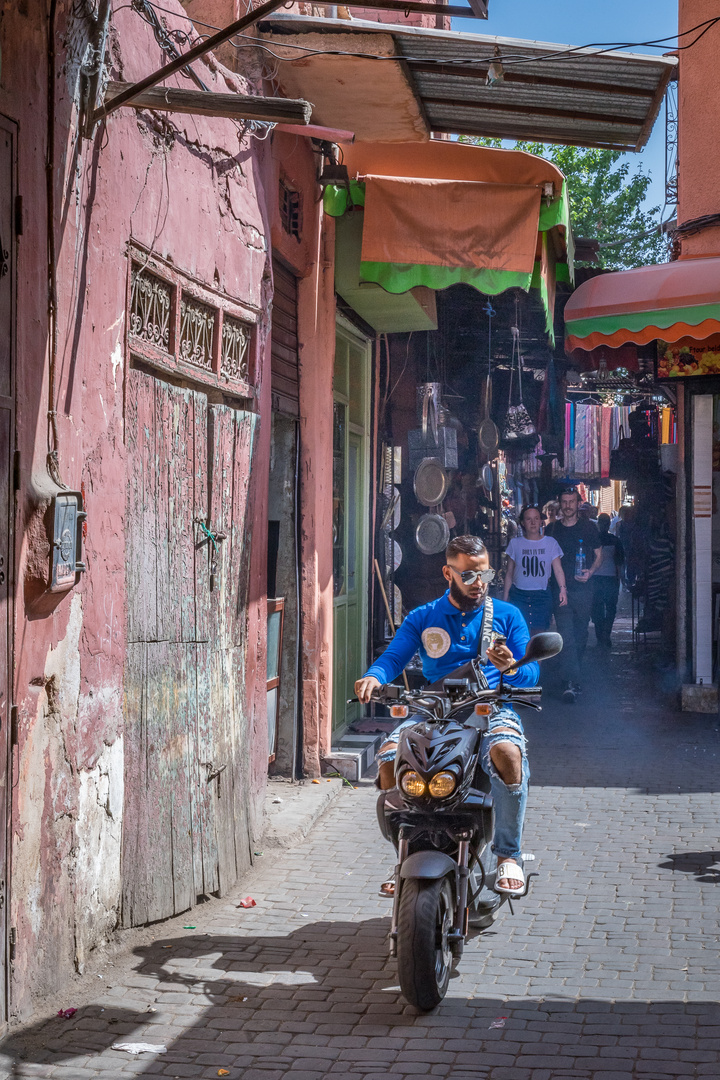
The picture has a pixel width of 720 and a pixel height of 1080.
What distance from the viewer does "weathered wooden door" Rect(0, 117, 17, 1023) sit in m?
3.75

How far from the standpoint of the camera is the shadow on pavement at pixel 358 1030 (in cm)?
369

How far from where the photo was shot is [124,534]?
4.72 m

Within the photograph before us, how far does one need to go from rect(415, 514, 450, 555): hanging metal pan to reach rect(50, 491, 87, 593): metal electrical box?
285 inches

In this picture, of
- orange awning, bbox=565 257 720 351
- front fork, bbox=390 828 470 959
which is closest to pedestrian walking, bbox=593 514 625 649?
orange awning, bbox=565 257 720 351

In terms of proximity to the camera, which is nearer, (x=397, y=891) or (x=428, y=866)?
(x=428, y=866)

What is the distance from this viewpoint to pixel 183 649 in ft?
17.4

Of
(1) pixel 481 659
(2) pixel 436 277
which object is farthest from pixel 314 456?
(1) pixel 481 659

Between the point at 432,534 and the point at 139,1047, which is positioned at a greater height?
the point at 432,534

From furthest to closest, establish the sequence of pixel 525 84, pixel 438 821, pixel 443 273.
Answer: pixel 443 273 < pixel 525 84 < pixel 438 821

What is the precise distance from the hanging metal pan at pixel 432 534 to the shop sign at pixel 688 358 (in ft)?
9.04

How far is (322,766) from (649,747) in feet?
9.88

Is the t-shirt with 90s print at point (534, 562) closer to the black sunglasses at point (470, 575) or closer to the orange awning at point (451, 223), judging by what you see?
the orange awning at point (451, 223)

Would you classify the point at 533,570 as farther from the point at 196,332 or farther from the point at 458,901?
the point at 458,901

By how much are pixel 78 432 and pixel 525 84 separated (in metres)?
3.86
